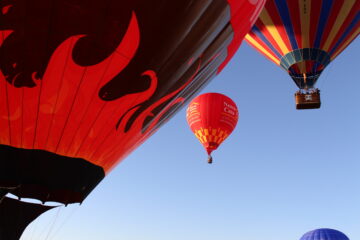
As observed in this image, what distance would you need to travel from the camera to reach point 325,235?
2236 centimetres

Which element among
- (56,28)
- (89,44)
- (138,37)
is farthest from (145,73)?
(56,28)

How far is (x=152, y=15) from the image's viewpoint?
181 inches

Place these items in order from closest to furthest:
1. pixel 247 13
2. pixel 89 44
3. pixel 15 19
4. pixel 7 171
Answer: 1. pixel 15 19
2. pixel 89 44
3. pixel 7 171
4. pixel 247 13

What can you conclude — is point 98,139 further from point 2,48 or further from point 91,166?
point 2,48

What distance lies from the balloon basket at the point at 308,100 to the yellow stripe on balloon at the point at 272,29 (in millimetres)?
1755

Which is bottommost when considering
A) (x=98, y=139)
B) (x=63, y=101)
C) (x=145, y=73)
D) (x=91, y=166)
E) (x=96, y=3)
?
(x=91, y=166)

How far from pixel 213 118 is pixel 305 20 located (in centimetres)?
487

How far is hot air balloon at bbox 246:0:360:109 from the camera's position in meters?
12.7

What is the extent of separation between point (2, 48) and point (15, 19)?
365 mm

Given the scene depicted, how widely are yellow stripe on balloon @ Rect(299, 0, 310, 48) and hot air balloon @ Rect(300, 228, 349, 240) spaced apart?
13.5m

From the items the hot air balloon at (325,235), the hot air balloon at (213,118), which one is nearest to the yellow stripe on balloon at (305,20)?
the hot air balloon at (213,118)

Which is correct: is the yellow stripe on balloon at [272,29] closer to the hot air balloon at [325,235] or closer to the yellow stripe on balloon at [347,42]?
the yellow stripe on balloon at [347,42]

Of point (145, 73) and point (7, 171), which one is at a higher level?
point (145, 73)

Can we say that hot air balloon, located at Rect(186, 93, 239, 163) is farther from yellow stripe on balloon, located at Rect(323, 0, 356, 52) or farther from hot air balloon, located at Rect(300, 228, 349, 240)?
hot air balloon, located at Rect(300, 228, 349, 240)
